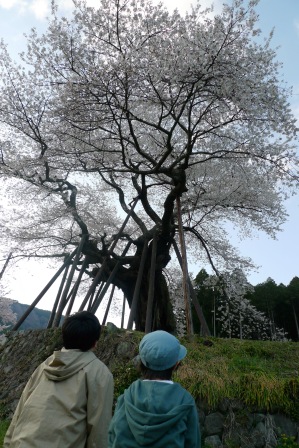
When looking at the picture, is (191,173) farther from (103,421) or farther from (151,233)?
(103,421)

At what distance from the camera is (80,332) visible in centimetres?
229

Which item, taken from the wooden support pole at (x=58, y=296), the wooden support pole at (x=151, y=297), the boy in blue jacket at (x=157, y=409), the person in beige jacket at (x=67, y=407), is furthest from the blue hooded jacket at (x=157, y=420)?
the wooden support pole at (x=58, y=296)

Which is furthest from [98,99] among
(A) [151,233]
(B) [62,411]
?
(B) [62,411]

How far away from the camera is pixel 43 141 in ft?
32.9

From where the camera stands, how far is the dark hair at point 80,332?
7.50 ft

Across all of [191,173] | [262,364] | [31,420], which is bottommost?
[31,420]

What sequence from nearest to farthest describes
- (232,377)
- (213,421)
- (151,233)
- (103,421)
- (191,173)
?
(103,421)
(213,421)
(232,377)
(151,233)
(191,173)

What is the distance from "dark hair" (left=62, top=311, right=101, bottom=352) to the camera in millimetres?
2285

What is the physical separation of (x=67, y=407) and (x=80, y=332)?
0.42m

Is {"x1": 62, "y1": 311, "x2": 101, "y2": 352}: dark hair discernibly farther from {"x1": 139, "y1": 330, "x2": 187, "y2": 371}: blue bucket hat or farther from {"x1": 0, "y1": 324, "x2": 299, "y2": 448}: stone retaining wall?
{"x1": 0, "y1": 324, "x2": 299, "y2": 448}: stone retaining wall

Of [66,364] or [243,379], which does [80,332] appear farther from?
[243,379]

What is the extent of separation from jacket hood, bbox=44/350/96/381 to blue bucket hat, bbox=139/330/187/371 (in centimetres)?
37

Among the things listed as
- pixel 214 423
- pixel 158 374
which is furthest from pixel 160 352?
pixel 214 423

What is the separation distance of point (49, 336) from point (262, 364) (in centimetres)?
466
